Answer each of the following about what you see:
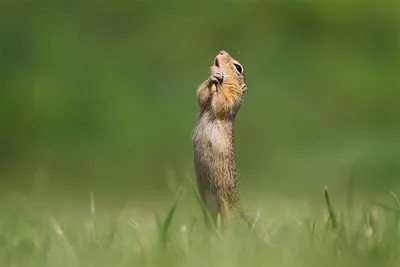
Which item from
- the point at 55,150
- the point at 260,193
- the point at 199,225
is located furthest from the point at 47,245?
the point at 55,150

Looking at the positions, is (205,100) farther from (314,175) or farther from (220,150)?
(314,175)

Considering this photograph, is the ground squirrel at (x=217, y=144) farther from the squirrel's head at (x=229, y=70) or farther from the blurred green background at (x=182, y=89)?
the blurred green background at (x=182, y=89)

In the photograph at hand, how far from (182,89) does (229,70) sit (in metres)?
5.68

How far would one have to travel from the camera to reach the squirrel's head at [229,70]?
4656 mm

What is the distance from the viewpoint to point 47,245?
10.8ft

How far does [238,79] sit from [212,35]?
6166 millimetres

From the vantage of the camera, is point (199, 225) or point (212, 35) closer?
point (199, 225)

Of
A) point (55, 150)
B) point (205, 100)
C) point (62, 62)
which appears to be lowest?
point (55, 150)

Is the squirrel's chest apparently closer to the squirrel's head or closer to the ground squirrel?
the ground squirrel

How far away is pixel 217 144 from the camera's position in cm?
422

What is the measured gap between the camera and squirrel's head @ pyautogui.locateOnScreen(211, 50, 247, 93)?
466cm

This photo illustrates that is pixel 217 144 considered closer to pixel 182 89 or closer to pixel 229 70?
Answer: pixel 229 70

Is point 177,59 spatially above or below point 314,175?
above

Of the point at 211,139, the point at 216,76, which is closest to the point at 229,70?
the point at 216,76
